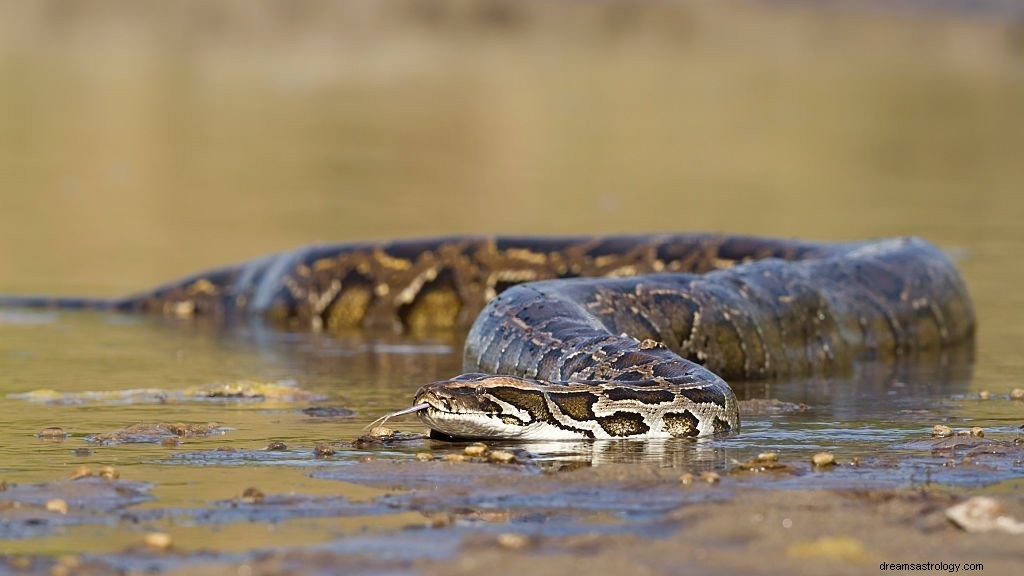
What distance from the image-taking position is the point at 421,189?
25.7 metres

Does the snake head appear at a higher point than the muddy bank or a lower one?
higher

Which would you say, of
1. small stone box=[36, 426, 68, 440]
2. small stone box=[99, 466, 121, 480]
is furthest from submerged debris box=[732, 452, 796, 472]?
small stone box=[36, 426, 68, 440]

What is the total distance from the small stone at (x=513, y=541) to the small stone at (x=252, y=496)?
1.03m

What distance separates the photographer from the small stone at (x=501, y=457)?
23.9 ft

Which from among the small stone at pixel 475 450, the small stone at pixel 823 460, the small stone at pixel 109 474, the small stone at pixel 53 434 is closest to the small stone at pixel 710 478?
the small stone at pixel 823 460

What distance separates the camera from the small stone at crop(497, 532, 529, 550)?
582 centimetres

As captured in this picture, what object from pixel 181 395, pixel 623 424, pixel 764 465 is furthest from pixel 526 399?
pixel 181 395

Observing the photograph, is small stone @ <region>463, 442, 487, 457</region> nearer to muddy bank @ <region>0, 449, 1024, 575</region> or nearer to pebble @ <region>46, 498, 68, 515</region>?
muddy bank @ <region>0, 449, 1024, 575</region>

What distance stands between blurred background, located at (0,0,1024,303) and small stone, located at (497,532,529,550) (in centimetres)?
983

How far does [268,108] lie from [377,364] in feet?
89.8

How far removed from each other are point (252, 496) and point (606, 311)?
3839 mm

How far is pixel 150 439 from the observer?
8039 millimetres

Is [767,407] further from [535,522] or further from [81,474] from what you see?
[81,474]

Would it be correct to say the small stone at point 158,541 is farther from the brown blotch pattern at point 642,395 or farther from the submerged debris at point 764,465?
the brown blotch pattern at point 642,395
